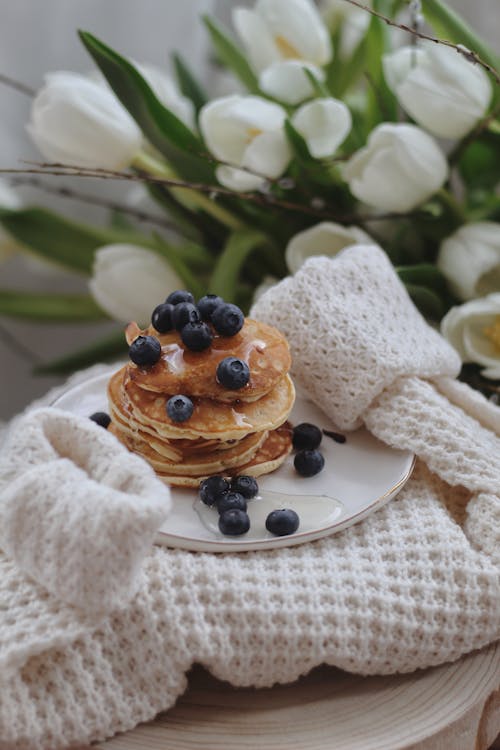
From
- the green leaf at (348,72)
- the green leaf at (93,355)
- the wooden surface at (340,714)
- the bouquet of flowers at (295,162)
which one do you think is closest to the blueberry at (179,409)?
the wooden surface at (340,714)

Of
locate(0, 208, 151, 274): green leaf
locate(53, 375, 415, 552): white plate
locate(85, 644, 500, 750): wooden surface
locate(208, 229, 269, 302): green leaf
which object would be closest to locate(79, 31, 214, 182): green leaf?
locate(208, 229, 269, 302): green leaf

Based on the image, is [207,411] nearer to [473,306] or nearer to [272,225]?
[473,306]

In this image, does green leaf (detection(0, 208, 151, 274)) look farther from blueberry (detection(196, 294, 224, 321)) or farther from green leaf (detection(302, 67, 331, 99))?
blueberry (detection(196, 294, 224, 321))

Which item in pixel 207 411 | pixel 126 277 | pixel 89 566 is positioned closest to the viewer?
pixel 89 566

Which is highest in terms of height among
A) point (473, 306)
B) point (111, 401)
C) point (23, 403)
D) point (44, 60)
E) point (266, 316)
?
point (473, 306)

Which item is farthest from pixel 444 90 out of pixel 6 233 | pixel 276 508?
pixel 6 233

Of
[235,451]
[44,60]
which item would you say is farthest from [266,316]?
[44,60]
